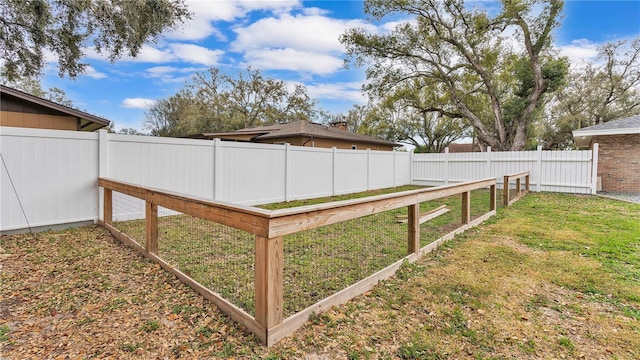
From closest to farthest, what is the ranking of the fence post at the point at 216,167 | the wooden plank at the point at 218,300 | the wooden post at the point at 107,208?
the wooden plank at the point at 218,300 < the wooden post at the point at 107,208 < the fence post at the point at 216,167

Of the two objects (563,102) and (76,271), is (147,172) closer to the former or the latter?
(76,271)

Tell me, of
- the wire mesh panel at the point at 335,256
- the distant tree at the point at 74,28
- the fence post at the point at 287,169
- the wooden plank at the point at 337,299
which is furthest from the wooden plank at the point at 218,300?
the distant tree at the point at 74,28

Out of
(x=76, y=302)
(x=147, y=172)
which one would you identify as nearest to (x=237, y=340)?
(x=76, y=302)

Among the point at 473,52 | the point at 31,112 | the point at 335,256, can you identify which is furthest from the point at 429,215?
the point at 473,52

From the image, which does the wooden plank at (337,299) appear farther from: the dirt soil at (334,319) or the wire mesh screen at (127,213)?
the wire mesh screen at (127,213)

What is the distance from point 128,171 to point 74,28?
3.82 metres

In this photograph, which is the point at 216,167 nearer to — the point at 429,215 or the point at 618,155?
the point at 429,215

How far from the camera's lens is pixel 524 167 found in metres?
10.5

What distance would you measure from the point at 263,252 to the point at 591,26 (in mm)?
20289

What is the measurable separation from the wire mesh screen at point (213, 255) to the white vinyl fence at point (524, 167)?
1030cm

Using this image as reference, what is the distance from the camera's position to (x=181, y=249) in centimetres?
391

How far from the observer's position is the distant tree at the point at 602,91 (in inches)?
747

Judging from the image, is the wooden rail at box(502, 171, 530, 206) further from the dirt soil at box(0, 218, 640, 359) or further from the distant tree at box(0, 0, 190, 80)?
the distant tree at box(0, 0, 190, 80)

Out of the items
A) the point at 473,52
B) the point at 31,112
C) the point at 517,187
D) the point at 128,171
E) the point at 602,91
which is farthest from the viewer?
the point at 602,91
